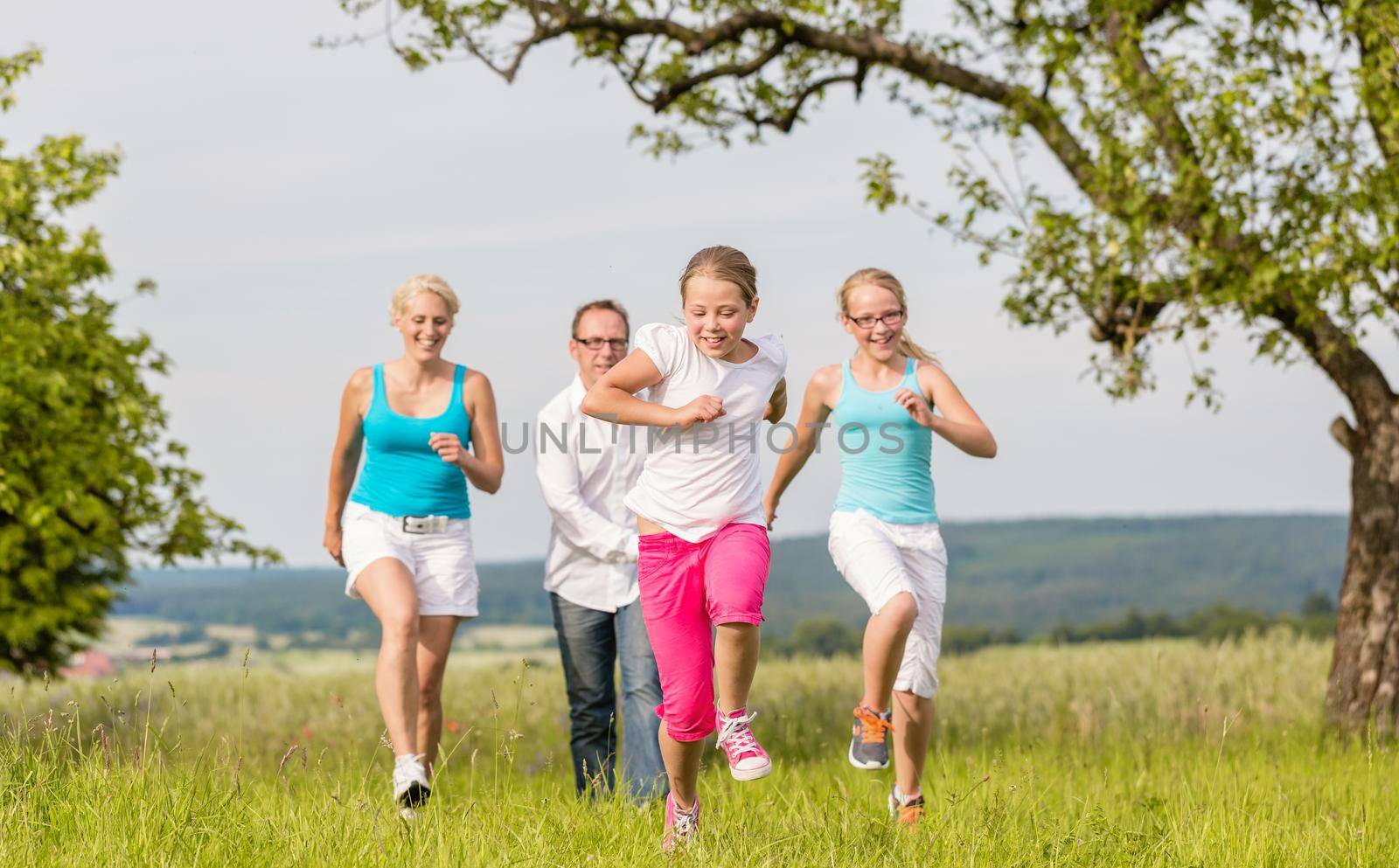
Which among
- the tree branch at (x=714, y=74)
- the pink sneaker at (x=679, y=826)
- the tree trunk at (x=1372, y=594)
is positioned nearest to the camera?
the pink sneaker at (x=679, y=826)

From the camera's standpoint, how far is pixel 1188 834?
5.52m

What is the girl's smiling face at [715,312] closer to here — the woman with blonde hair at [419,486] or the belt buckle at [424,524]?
the woman with blonde hair at [419,486]

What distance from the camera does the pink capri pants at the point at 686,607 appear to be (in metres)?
5.23

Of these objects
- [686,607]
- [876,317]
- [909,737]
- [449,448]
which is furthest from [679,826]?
[876,317]

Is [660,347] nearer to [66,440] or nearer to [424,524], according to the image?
[424,524]

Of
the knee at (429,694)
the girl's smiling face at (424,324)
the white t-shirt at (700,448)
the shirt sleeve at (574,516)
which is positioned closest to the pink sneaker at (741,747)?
the white t-shirt at (700,448)

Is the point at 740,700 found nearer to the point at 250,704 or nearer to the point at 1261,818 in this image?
the point at 1261,818

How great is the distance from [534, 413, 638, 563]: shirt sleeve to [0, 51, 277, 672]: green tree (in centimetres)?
582

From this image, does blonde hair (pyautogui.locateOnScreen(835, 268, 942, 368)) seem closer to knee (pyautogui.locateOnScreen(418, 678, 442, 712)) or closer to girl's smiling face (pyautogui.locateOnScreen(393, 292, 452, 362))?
girl's smiling face (pyautogui.locateOnScreen(393, 292, 452, 362))

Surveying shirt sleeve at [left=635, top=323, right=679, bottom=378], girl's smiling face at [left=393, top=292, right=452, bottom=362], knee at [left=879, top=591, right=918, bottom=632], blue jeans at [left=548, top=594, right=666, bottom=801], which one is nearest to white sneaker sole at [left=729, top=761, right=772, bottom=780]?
knee at [left=879, top=591, right=918, bottom=632]

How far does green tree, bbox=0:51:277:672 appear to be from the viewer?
11312mm

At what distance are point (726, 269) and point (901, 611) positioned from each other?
1852 mm

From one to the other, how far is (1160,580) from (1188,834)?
52919mm

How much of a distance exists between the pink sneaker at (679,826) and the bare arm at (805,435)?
1.61 meters
